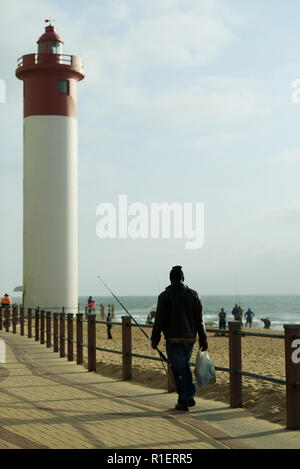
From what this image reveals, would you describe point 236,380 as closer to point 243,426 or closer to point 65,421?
point 243,426

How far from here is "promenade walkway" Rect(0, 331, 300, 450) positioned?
638 cm

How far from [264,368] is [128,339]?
5.43m

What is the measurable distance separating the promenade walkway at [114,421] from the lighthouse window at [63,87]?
76.3 feet

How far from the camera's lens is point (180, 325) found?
318 inches

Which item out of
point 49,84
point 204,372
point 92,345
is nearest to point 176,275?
point 204,372

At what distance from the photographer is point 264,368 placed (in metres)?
15.4

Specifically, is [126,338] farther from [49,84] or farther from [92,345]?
[49,84]

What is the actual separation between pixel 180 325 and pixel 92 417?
1451mm

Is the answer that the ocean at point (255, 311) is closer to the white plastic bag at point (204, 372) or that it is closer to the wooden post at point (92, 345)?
the wooden post at point (92, 345)

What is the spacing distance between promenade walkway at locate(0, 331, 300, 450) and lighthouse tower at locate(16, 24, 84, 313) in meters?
20.2

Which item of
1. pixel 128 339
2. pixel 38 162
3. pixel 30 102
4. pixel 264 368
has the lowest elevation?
pixel 264 368
